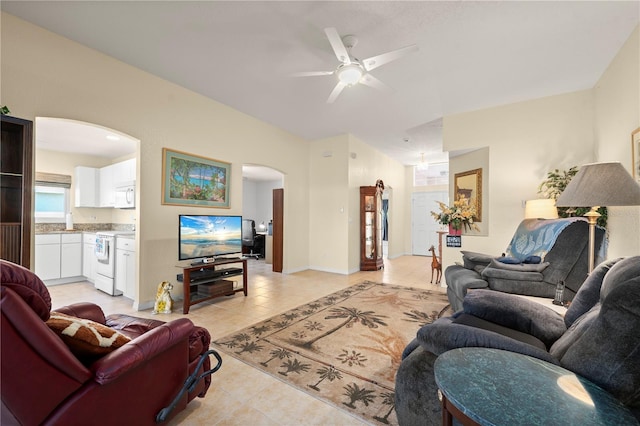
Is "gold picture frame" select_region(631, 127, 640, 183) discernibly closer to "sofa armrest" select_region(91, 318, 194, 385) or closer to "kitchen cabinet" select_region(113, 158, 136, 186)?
"sofa armrest" select_region(91, 318, 194, 385)

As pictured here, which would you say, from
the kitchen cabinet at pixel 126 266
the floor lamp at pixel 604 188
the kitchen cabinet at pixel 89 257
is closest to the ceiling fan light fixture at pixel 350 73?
the floor lamp at pixel 604 188

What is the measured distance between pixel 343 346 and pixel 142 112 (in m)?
3.78

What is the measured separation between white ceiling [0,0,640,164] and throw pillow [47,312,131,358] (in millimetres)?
2615

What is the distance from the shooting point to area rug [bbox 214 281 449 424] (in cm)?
191

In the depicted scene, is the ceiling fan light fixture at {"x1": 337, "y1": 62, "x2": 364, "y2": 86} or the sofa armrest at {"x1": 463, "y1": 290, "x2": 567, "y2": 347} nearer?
the sofa armrest at {"x1": 463, "y1": 290, "x2": 567, "y2": 347}

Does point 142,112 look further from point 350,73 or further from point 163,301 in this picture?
point 350,73

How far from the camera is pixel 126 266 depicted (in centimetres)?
394

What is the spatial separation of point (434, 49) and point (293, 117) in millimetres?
2734

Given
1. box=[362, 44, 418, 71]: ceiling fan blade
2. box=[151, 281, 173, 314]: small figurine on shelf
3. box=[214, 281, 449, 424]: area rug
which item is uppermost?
box=[362, 44, 418, 71]: ceiling fan blade

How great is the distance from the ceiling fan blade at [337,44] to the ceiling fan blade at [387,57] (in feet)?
0.68

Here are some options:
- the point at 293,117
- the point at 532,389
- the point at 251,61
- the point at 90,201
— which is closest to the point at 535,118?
the point at 293,117

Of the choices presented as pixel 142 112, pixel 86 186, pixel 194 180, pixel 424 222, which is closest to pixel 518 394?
pixel 194 180

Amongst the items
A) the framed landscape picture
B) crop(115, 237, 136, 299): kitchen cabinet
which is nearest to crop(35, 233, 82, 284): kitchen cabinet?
crop(115, 237, 136, 299): kitchen cabinet

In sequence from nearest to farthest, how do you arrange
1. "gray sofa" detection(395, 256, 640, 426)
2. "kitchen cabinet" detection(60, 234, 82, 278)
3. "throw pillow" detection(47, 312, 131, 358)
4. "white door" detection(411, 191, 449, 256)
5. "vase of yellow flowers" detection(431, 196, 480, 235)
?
"gray sofa" detection(395, 256, 640, 426)
"throw pillow" detection(47, 312, 131, 358)
"vase of yellow flowers" detection(431, 196, 480, 235)
"kitchen cabinet" detection(60, 234, 82, 278)
"white door" detection(411, 191, 449, 256)
